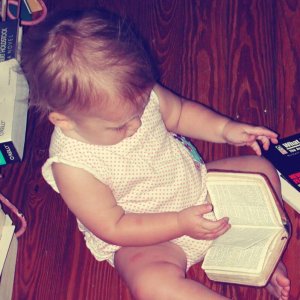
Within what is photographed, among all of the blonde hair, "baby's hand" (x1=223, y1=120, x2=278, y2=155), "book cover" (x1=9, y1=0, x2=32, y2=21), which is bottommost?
"baby's hand" (x1=223, y1=120, x2=278, y2=155)

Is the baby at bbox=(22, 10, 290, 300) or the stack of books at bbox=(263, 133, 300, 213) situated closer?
the baby at bbox=(22, 10, 290, 300)

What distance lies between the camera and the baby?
0.76 metres

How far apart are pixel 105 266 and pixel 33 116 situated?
0.39 metres

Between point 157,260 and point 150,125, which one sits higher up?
point 150,125

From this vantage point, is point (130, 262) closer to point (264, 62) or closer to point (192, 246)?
point (192, 246)

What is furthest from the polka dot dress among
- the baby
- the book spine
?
the book spine

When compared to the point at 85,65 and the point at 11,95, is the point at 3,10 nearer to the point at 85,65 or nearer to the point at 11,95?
the point at 11,95

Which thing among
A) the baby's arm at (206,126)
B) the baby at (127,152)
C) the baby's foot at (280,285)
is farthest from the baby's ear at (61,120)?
the baby's foot at (280,285)

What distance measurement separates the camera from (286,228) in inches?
36.1

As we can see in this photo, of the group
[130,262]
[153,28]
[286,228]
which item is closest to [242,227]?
[286,228]

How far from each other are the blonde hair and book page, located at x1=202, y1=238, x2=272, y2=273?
0.30m

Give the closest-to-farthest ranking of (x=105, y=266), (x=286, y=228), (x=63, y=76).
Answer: (x=63, y=76), (x=286, y=228), (x=105, y=266)

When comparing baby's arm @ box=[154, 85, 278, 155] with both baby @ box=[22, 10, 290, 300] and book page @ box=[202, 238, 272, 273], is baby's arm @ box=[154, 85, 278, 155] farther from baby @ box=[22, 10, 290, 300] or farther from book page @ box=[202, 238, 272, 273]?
A: book page @ box=[202, 238, 272, 273]

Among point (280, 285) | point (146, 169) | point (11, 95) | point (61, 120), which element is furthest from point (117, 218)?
point (11, 95)
